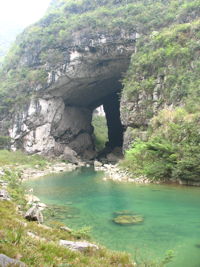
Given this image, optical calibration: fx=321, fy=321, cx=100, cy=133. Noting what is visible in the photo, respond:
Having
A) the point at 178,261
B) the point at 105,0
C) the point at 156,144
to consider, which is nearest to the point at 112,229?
the point at 178,261

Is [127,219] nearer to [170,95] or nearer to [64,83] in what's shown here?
[170,95]

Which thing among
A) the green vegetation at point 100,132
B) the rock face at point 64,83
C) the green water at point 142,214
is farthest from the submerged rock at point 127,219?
the green vegetation at point 100,132

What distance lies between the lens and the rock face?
165 feet

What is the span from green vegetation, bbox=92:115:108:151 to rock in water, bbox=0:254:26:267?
219 ft

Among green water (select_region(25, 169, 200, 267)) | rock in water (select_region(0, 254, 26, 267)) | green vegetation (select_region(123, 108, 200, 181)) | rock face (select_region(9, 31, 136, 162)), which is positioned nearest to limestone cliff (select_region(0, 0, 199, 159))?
rock face (select_region(9, 31, 136, 162))

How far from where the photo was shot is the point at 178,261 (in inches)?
380

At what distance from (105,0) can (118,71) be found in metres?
13.6

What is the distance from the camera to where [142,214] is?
1564cm

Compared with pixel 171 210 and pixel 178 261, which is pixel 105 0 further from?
pixel 178 261

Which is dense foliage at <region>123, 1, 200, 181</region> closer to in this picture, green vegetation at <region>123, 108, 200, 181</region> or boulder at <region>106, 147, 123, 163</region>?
green vegetation at <region>123, 108, 200, 181</region>

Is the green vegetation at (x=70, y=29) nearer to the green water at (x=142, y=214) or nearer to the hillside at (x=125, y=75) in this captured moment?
the hillside at (x=125, y=75)

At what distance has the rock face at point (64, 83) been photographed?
50188 millimetres

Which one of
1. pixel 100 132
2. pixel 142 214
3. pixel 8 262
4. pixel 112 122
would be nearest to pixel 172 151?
pixel 142 214

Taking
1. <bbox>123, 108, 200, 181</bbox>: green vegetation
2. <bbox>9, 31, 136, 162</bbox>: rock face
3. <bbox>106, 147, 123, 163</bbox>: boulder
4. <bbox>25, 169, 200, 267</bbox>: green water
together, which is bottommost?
<bbox>106, 147, 123, 163</bbox>: boulder
